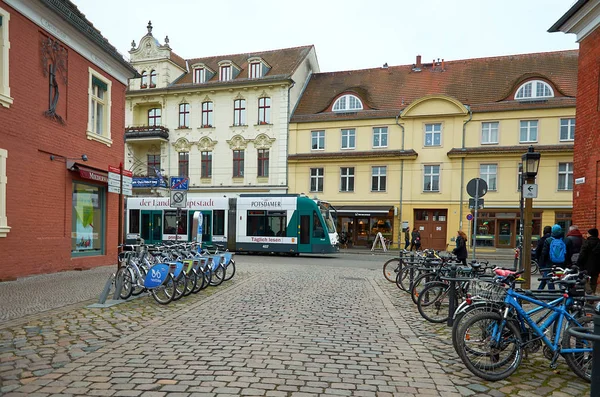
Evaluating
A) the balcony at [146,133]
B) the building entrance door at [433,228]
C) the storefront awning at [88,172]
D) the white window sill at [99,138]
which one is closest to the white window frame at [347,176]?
the building entrance door at [433,228]

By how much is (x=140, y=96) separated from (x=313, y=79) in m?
13.4

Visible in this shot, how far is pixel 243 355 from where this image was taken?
15.9 feet

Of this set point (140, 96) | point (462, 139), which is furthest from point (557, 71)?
point (140, 96)

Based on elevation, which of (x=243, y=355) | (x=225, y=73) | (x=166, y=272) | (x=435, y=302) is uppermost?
(x=225, y=73)

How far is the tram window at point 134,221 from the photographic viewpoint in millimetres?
23109

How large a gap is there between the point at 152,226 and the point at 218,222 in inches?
151

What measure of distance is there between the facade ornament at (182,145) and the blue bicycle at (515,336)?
30.1m

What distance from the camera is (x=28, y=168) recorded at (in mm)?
10773

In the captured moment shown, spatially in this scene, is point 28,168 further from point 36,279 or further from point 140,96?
point 140,96

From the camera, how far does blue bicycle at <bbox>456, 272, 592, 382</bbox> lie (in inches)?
171

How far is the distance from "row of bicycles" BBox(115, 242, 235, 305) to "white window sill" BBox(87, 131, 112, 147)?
16.1 feet

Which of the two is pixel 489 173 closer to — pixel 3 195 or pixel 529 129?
pixel 529 129

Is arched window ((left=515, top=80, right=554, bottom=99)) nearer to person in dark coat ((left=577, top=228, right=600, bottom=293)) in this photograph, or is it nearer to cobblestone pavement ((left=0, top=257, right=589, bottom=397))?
person in dark coat ((left=577, top=228, right=600, bottom=293))

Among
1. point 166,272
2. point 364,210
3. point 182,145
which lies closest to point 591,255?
point 166,272
